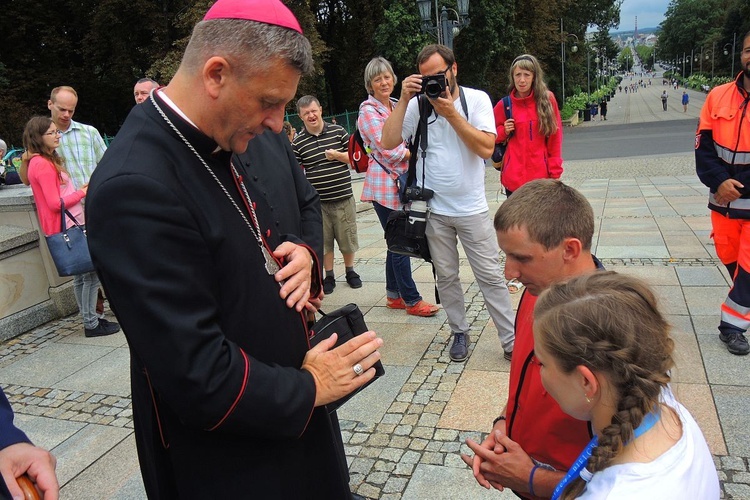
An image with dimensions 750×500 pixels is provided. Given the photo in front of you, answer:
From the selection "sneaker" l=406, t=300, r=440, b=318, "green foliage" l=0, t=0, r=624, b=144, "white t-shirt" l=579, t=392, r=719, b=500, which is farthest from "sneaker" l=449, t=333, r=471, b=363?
"green foliage" l=0, t=0, r=624, b=144

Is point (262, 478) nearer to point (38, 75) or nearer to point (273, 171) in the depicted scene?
point (273, 171)

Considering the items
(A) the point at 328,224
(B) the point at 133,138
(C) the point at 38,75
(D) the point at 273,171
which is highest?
(C) the point at 38,75

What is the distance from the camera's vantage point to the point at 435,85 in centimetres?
354

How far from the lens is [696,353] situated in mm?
3854

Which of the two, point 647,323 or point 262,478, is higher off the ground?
point 647,323

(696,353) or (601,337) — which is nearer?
(601,337)

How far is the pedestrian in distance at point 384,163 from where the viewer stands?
15.5ft

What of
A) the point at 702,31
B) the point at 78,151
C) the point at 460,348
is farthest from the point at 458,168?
the point at 702,31

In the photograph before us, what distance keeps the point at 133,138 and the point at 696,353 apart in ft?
12.5

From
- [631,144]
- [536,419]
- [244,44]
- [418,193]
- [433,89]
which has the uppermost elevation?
[244,44]

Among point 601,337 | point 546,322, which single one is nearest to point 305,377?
point 546,322

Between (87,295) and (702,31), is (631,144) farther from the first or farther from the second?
(702,31)

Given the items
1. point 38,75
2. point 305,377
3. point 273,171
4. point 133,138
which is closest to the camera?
point 133,138

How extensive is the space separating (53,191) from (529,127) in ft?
13.8
